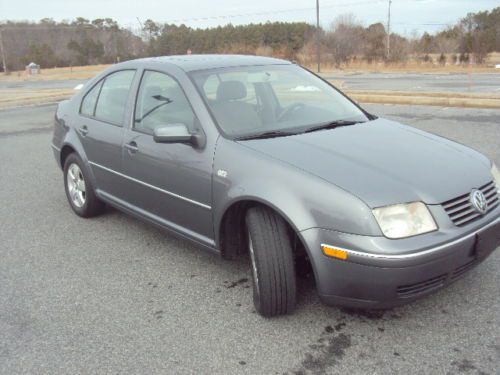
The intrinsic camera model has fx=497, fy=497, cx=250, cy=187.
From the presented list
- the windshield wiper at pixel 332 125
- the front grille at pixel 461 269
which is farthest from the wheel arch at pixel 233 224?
the front grille at pixel 461 269

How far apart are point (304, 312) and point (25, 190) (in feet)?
15.2

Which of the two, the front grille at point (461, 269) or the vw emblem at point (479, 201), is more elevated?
the vw emblem at point (479, 201)

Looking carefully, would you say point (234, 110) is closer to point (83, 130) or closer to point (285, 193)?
point (285, 193)

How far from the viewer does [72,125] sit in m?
5.00

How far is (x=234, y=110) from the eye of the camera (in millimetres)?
3566

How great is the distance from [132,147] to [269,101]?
115 cm

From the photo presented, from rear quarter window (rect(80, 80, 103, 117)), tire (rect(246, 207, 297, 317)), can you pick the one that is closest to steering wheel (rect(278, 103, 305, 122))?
tire (rect(246, 207, 297, 317))

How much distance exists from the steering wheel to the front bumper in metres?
1.27

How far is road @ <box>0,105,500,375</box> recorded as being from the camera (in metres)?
2.66

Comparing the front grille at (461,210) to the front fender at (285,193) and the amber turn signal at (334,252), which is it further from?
the amber turn signal at (334,252)

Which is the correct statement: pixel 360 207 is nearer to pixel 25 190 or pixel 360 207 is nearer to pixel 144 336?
pixel 144 336

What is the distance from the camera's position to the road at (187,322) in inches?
105

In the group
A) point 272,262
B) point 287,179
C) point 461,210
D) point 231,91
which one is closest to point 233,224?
point 272,262

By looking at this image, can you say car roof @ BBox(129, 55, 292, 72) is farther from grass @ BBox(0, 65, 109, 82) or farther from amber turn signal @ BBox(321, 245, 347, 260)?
grass @ BBox(0, 65, 109, 82)
